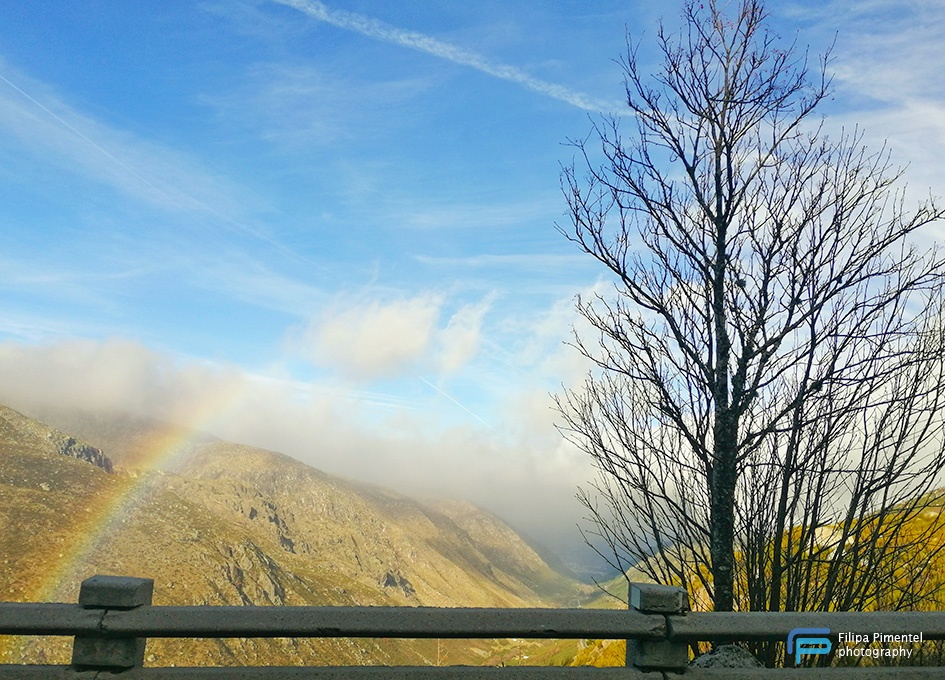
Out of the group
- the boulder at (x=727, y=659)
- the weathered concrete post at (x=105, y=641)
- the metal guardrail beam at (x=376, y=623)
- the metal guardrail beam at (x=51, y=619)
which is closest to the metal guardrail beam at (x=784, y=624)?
the metal guardrail beam at (x=376, y=623)

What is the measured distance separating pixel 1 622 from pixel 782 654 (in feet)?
23.7

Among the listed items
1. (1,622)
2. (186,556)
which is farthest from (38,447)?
(1,622)

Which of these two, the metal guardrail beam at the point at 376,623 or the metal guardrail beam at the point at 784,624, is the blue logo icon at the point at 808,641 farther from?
the metal guardrail beam at the point at 376,623

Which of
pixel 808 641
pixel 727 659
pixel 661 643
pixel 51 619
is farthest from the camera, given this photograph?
pixel 727 659

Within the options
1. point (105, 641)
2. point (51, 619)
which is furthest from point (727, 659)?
point (51, 619)

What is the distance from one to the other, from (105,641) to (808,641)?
499cm

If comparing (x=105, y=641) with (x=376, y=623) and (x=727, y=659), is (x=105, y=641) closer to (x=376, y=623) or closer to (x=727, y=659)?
(x=376, y=623)

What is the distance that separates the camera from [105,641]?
192 inches

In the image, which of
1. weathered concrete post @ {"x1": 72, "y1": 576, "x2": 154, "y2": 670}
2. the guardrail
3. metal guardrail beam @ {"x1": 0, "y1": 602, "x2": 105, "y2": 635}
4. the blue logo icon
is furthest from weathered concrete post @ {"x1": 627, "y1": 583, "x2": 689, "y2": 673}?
metal guardrail beam @ {"x1": 0, "y1": 602, "x2": 105, "y2": 635}

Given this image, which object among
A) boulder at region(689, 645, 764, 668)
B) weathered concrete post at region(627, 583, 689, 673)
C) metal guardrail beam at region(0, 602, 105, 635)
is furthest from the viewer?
boulder at region(689, 645, 764, 668)

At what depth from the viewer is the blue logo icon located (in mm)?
4945

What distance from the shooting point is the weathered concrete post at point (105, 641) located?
482 centimetres

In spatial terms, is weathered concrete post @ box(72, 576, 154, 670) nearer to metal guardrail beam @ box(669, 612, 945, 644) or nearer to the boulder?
metal guardrail beam @ box(669, 612, 945, 644)

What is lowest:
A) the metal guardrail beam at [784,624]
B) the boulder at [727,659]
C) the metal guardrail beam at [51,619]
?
the boulder at [727,659]
